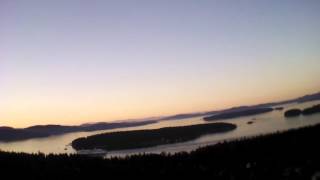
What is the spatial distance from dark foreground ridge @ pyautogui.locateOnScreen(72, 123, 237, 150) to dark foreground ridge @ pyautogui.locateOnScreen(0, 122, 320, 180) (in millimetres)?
69941

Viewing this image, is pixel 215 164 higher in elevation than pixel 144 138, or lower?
lower

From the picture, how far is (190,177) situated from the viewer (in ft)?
153

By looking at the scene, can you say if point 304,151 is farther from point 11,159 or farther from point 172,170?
point 11,159

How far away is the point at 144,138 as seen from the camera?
151 metres

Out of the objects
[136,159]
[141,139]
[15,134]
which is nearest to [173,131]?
[141,139]

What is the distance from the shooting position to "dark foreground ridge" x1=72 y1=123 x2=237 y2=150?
142m

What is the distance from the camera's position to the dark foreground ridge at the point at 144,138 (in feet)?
466

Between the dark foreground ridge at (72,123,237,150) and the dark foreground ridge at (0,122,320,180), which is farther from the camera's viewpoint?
the dark foreground ridge at (72,123,237,150)

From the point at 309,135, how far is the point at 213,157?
14197mm

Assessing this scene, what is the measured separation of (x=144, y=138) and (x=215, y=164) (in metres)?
95.8

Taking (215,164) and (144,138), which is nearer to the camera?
(215,164)

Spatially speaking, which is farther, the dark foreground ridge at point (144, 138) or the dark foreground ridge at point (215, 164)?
the dark foreground ridge at point (144, 138)

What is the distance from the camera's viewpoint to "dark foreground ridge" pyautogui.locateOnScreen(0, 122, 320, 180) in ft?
137

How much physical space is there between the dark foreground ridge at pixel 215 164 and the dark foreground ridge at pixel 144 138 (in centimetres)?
6994
